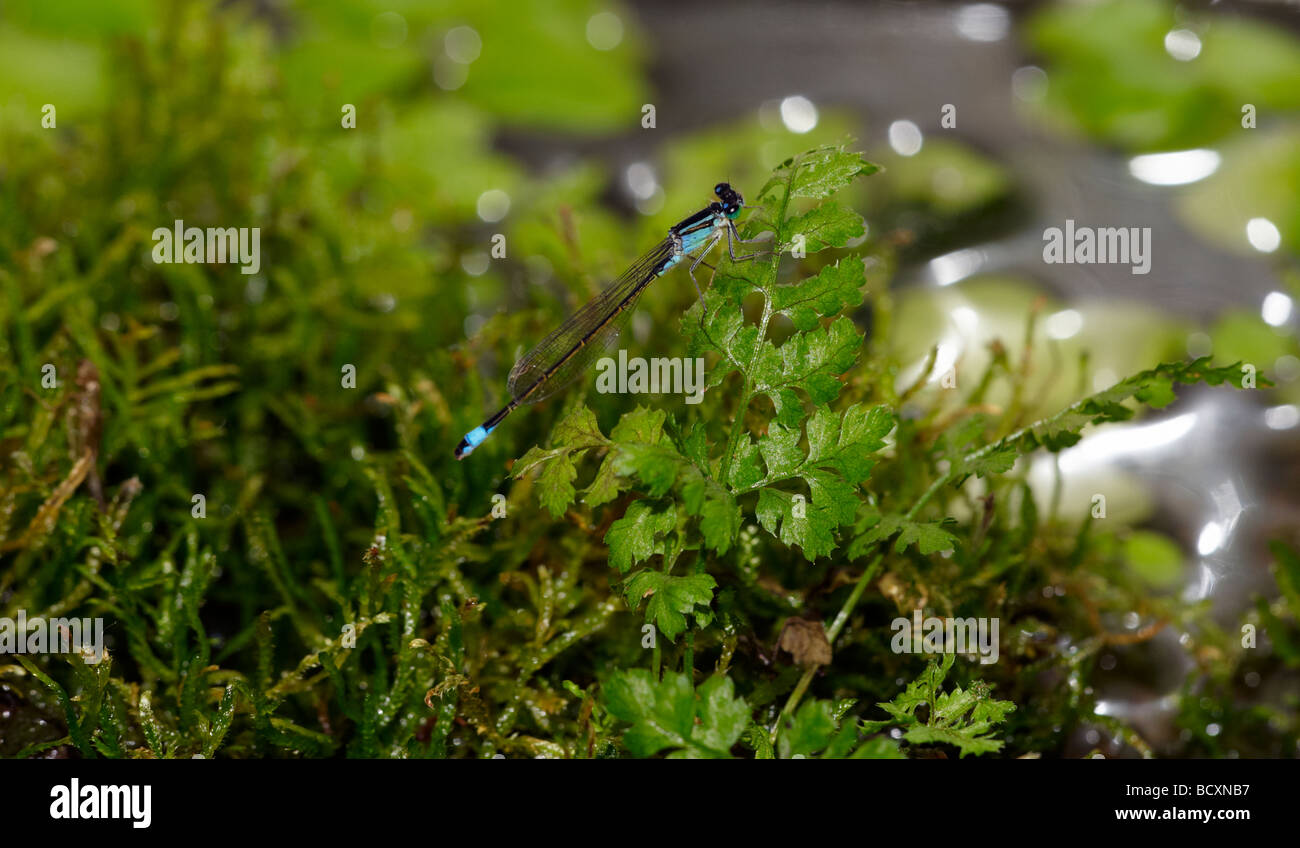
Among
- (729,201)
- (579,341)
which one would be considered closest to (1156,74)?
(729,201)

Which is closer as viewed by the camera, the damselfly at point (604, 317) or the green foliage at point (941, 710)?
the green foliage at point (941, 710)

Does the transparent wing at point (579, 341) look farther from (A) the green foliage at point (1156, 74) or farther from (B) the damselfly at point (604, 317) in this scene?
(A) the green foliage at point (1156, 74)

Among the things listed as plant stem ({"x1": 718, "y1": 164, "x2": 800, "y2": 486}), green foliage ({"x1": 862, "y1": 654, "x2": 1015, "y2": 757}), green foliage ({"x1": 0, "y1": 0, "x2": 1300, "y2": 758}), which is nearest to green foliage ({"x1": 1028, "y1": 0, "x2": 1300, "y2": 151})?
green foliage ({"x1": 0, "y1": 0, "x2": 1300, "y2": 758})

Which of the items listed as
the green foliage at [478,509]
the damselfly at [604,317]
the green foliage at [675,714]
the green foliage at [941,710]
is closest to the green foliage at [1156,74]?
the green foliage at [478,509]

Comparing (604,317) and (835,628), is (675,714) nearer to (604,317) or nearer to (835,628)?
(835,628)

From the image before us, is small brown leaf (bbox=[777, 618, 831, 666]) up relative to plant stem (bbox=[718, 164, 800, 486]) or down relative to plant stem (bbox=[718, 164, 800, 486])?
down

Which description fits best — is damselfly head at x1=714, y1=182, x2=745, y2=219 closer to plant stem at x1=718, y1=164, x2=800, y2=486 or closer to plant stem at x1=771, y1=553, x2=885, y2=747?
plant stem at x1=718, y1=164, x2=800, y2=486
